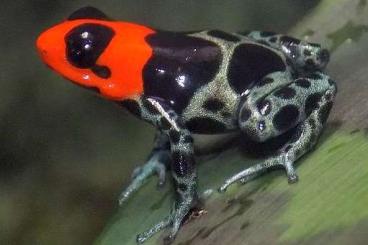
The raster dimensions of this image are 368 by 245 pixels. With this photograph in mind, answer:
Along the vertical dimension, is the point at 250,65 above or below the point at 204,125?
above

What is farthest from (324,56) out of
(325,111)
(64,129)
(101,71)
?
(64,129)

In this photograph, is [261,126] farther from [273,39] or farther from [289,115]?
[273,39]

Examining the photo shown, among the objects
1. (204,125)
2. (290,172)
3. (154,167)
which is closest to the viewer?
(290,172)

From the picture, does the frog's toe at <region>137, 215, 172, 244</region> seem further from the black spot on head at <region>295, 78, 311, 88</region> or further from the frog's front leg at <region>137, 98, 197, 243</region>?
the black spot on head at <region>295, 78, 311, 88</region>

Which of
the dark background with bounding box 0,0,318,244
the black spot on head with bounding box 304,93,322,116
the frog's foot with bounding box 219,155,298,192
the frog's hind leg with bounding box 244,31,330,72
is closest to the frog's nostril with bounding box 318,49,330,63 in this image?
the frog's hind leg with bounding box 244,31,330,72

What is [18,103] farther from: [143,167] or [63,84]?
[143,167]

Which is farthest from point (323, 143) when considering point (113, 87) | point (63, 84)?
point (63, 84)
